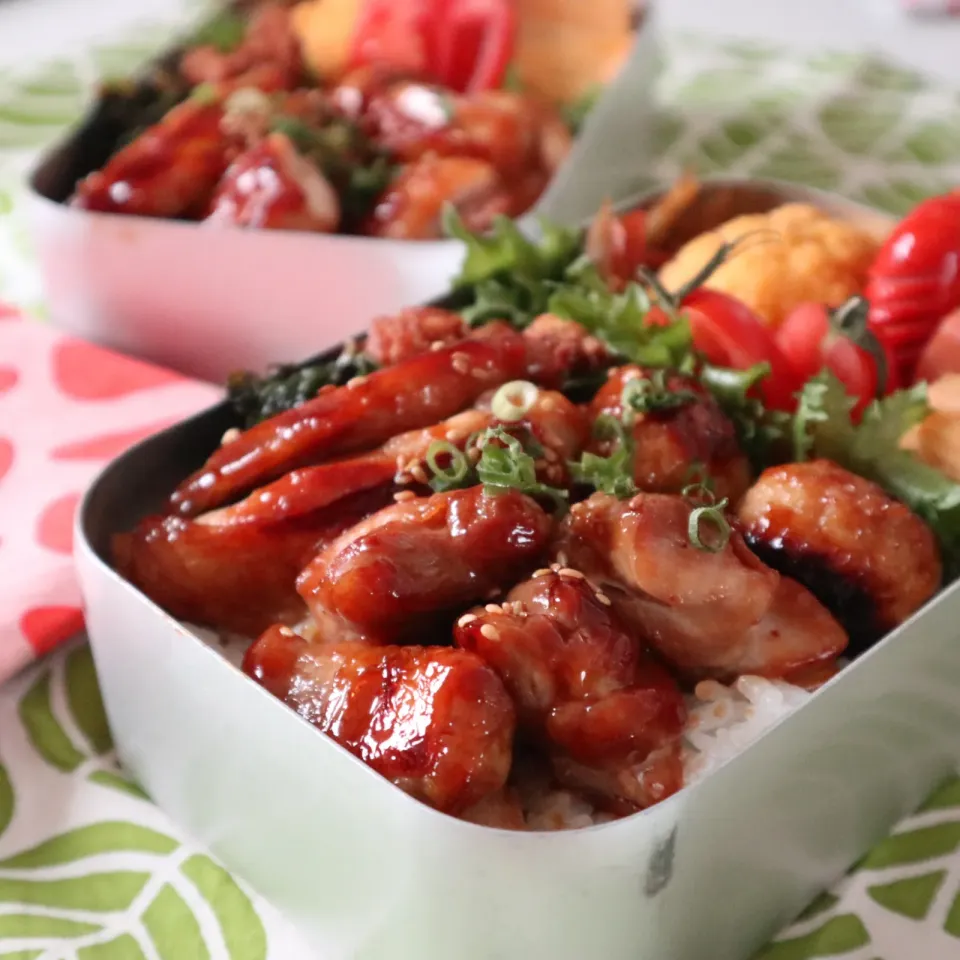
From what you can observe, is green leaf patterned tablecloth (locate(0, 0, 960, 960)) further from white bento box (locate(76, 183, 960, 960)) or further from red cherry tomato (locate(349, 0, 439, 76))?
red cherry tomato (locate(349, 0, 439, 76))

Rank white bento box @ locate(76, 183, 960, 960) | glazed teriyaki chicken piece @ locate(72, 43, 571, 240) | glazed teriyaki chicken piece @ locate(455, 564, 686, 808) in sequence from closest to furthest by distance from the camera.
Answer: white bento box @ locate(76, 183, 960, 960)
glazed teriyaki chicken piece @ locate(455, 564, 686, 808)
glazed teriyaki chicken piece @ locate(72, 43, 571, 240)

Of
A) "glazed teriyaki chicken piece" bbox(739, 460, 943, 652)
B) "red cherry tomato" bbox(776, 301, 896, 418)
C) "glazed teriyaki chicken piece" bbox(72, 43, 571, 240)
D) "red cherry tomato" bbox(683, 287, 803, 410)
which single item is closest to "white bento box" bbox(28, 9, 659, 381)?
"glazed teriyaki chicken piece" bbox(72, 43, 571, 240)

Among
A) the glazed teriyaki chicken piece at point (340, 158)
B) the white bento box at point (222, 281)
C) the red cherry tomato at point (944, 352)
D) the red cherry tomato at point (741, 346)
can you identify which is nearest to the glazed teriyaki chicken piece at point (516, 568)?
the red cherry tomato at point (741, 346)

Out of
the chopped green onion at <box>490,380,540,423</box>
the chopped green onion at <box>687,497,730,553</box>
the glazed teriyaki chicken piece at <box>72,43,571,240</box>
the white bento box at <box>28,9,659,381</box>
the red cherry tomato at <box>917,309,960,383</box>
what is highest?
the chopped green onion at <box>687,497,730,553</box>

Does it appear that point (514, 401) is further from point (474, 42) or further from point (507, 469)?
point (474, 42)

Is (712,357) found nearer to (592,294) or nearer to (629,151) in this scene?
(592,294)

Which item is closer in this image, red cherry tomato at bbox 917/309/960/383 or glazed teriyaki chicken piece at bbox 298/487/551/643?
glazed teriyaki chicken piece at bbox 298/487/551/643

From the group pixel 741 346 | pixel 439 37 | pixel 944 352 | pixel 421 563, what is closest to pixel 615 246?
pixel 741 346
